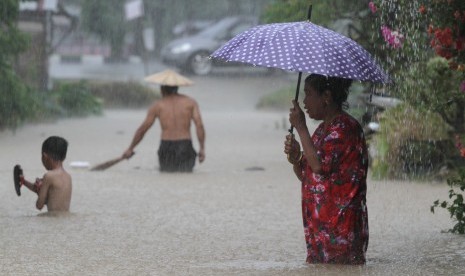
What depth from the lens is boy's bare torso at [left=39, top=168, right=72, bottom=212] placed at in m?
10.5

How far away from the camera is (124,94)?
30016 millimetres

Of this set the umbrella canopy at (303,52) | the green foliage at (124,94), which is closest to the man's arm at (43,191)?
the umbrella canopy at (303,52)

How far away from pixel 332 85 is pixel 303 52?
418 millimetres

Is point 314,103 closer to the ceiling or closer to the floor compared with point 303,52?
closer to the floor

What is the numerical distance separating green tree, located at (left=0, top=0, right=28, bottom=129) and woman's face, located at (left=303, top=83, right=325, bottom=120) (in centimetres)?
1186

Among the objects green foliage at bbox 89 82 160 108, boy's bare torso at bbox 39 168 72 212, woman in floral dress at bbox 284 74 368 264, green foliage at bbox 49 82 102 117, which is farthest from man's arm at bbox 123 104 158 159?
green foliage at bbox 89 82 160 108

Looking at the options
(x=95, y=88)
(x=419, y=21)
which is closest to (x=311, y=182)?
(x=419, y=21)

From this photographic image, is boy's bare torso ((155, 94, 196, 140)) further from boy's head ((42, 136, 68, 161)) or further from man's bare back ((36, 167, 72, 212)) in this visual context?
boy's head ((42, 136, 68, 161))

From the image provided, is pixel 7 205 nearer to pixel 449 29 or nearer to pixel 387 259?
pixel 387 259

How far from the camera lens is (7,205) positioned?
11.8 metres

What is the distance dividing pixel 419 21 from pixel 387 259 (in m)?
2.41

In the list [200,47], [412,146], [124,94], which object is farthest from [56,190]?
[200,47]

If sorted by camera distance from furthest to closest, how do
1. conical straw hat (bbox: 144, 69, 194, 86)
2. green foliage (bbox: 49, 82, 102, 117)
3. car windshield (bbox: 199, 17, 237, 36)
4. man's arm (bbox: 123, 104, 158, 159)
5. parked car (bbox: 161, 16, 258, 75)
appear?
car windshield (bbox: 199, 17, 237, 36)
parked car (bbox: 161, 16, 258, 75)
green foliage (bbox: 49, 82, 102, 117)
conical straw hat (bbox: 144, 69, 194, 86)
man's arm (bbox: 123, 104, 158, 159)

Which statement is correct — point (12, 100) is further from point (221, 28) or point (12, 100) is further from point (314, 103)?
point (221, 28)
